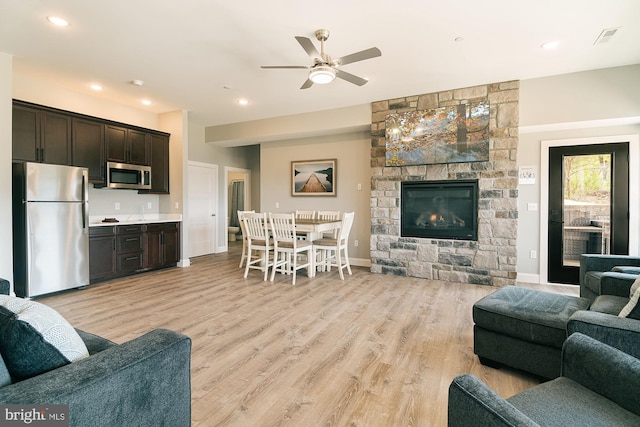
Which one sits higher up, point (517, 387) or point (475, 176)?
point (475, 176)

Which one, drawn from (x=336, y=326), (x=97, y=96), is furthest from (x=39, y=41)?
(x=336, y=326)

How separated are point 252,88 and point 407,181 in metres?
2.78

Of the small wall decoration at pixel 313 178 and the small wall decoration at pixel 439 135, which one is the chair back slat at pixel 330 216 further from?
the small wall decoration at pixel 439 135

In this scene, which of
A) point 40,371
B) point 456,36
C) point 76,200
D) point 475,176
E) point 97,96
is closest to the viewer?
point 40,371

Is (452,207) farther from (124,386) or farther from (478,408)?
(124,386)

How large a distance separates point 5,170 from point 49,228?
770 mm

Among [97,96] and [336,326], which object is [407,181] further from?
[97,96]

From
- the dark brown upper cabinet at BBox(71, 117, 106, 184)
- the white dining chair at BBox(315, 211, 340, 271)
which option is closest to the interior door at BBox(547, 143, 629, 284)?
the white dining chair at BBox(315, 211, 340, 271)

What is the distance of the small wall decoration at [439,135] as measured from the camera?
173 inches

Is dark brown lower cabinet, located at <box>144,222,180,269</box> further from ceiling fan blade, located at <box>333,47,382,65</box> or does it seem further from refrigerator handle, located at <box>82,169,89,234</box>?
ceiling fan blade, located at <box>333,47,382,65</box>

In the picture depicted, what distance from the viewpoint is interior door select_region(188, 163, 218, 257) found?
6680 mm

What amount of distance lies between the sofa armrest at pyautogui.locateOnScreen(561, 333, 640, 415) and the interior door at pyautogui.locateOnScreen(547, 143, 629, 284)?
385 cm

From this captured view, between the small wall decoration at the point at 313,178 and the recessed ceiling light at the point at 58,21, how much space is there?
13.4ft

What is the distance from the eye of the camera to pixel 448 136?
4562 mm
